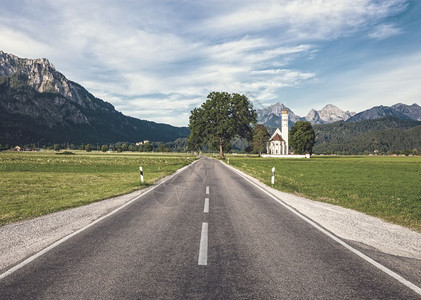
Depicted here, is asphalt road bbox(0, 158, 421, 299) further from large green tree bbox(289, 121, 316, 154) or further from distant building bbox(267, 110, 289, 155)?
distant building bbox(267, 110, 289, 155)

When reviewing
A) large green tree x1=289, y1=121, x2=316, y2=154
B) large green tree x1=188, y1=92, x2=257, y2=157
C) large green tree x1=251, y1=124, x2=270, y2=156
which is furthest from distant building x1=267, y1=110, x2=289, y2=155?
large green tree x1=188, y1=92, x2=257, y2=157

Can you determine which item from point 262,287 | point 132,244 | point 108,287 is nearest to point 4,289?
point 108,287

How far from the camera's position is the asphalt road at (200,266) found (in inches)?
147

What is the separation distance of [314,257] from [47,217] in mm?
8122

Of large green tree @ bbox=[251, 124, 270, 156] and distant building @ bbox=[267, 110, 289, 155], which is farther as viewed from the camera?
distant building @ bbox=[267, 110, 289, 155]

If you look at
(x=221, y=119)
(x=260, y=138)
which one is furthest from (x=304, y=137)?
(x=221, y=119)

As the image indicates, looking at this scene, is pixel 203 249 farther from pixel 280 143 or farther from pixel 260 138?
pixel 280 143

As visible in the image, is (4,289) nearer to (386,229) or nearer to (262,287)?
(262,287)

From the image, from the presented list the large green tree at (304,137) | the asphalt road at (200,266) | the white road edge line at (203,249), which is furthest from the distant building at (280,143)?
the white road edge line at (203,249)

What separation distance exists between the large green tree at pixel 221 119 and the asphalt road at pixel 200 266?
177 feet

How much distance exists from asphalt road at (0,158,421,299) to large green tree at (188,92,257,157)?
53.9 metres

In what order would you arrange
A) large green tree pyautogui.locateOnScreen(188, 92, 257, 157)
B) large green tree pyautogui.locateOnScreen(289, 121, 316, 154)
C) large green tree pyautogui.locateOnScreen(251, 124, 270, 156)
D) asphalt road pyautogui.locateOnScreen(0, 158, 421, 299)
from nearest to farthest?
asphalt road pyautogui.locateOnScreen(0, 158, 421, 299) < large green tree pyautogui.locateOnScreen(188, 92, 257, 157) < large green tree pyautogui.locateOnScreen(289, 121, 316, 154) < large green tree pyautogui.locateOnScreen(251, 124, 270, 156)

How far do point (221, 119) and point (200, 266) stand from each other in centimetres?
5879

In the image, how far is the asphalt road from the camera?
147 inches
